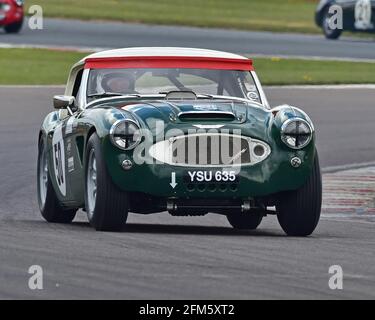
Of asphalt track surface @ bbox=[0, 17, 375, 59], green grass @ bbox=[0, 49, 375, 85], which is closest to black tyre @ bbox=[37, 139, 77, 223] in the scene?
green grass @ bbox=[0, 49, 375, 85]

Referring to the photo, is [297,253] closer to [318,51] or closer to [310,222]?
[310,222]

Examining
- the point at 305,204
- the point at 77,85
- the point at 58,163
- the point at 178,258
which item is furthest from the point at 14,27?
the point at 178,258

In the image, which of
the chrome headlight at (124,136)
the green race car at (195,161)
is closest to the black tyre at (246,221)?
the green race car at (195,161)

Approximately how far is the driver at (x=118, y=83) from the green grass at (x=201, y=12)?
27642 mm

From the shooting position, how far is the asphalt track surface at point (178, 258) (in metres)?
7.99

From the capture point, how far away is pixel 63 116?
1269 cm

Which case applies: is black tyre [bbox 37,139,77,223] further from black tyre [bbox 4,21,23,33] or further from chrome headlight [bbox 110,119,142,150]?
black tyre [bbox 4,21,23,33]

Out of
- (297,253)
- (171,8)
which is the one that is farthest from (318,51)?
(297,253)

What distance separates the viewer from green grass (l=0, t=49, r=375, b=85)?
27689 millimetres

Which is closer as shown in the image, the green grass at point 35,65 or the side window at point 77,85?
the side window at point 77,85

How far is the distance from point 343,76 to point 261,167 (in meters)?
18.5

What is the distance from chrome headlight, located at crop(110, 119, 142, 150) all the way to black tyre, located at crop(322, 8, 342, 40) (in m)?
27.7

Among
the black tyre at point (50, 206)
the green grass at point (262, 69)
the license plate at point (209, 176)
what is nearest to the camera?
the license plate at point (209, 176)

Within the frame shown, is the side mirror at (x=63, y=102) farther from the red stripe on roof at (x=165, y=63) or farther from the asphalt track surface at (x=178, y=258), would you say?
the asphalt track surface at (x=178, y=258)
